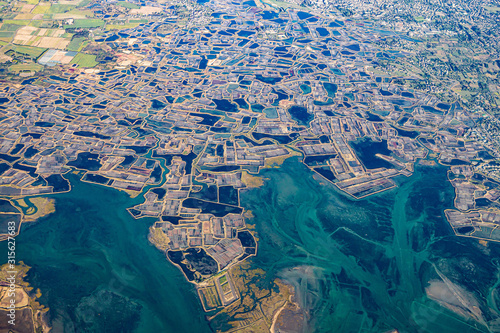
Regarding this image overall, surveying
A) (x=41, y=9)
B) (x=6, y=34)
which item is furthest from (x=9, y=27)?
(x=41, y=9)

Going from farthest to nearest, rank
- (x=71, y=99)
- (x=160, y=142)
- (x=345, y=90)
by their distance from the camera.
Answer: (x=345, y=90)
(x=71, y=99)
(x=160, y=142)

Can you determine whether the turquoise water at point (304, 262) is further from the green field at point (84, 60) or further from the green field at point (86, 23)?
the green field at point (86, 23)

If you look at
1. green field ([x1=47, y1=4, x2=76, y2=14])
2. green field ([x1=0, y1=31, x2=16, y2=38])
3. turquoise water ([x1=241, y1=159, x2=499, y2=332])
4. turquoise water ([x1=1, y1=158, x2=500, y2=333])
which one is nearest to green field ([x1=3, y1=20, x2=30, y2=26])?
green field ([x1=0, y1=31, x2=16, y2=38])

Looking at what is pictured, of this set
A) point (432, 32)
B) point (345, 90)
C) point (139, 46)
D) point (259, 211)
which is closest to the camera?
point (259, 211)

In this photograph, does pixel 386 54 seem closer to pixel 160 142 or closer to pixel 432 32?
pixel 432 32

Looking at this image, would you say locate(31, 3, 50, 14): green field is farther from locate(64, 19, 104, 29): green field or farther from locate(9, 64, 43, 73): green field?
locate(9, 64, 43, 73): green field

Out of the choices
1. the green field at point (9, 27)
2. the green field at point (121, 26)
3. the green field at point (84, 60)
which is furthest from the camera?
the green field at point (121, 26)

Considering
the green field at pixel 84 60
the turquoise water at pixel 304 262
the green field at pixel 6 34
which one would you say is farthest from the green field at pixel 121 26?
the turquoise water at pixel 304 262

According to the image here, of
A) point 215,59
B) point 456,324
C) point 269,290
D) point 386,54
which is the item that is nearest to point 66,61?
point 215,59
